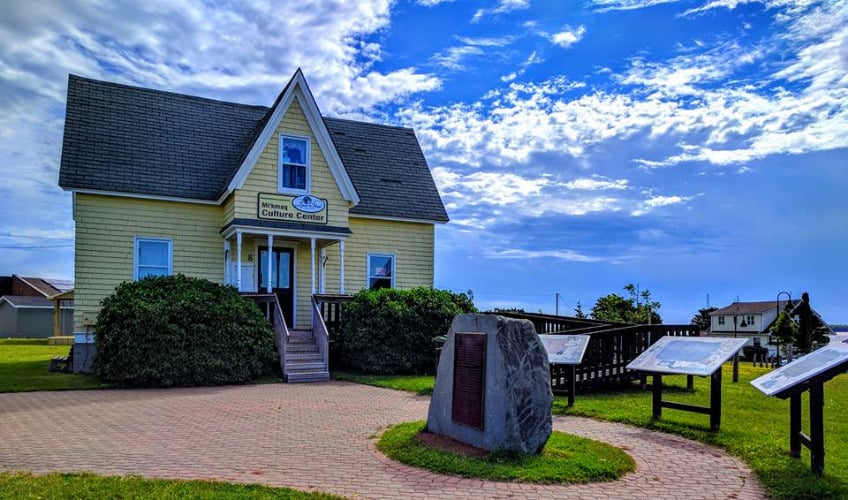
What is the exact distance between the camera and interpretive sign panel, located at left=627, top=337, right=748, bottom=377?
910cm

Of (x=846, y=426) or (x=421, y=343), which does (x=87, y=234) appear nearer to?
(x=421, y=343)

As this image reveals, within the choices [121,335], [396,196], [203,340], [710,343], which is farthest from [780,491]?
[396,196]

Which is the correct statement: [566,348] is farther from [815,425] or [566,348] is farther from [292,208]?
[292,208]

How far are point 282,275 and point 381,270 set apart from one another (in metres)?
3.54

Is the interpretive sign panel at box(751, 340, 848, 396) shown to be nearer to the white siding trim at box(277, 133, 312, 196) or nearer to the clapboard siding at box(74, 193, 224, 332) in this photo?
the white siding trim at box(277, 133, 312, 196)

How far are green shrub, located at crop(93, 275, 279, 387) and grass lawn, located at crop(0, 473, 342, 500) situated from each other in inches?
340

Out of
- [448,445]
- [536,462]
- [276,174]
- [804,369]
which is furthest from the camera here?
[276,174]

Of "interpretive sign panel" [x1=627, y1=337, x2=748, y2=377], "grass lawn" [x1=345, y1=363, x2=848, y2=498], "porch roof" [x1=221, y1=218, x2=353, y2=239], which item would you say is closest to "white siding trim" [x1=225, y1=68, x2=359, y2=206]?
"porch roof" [x1=221, y1=218, x2=353, y2=239]

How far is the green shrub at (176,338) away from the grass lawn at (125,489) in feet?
28.3

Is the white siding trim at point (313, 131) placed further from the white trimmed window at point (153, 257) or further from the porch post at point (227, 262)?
the white trimmed window at point (153, 257)

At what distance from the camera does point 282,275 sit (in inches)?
824

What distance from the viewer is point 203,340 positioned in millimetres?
15250

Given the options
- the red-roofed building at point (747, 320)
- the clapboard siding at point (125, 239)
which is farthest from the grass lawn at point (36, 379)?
the red-roofed building at point (747, 320)

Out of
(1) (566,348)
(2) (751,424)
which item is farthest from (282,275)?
(2) (751,424)
